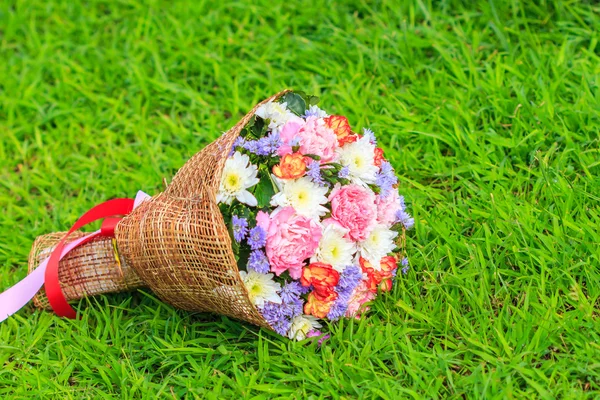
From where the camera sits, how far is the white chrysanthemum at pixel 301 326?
225 centimetres

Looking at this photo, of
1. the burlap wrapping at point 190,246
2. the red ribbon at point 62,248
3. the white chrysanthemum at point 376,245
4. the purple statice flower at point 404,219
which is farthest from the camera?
the red ribbon at point 62,248

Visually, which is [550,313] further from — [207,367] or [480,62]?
[480,62]

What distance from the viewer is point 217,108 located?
11.2 ft

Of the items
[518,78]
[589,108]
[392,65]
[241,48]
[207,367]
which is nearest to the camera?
[207,367]

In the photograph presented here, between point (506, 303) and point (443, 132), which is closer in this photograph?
point (506, 303)

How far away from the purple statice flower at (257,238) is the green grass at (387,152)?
37 centimetres

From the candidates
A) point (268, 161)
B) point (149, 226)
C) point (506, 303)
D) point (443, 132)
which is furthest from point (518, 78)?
point (149, 226)

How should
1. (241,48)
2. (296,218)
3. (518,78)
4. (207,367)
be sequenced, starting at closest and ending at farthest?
(296,218) → (207,367) → (518,78) → (241,48)

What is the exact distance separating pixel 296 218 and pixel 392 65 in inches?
56.4

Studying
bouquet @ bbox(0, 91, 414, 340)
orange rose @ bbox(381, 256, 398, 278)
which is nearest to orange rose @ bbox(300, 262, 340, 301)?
bouquet @ bbox(0, 91, 414, 340)

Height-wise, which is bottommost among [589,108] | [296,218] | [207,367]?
[207,367]

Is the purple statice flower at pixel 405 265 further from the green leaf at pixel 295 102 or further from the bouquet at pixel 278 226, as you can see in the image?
the green leaf at pixel 295 102

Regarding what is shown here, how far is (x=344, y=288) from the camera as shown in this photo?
88.3 inches

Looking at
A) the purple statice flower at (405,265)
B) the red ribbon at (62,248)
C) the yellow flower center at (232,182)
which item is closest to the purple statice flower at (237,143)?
the yellow flower center at (232,182)
